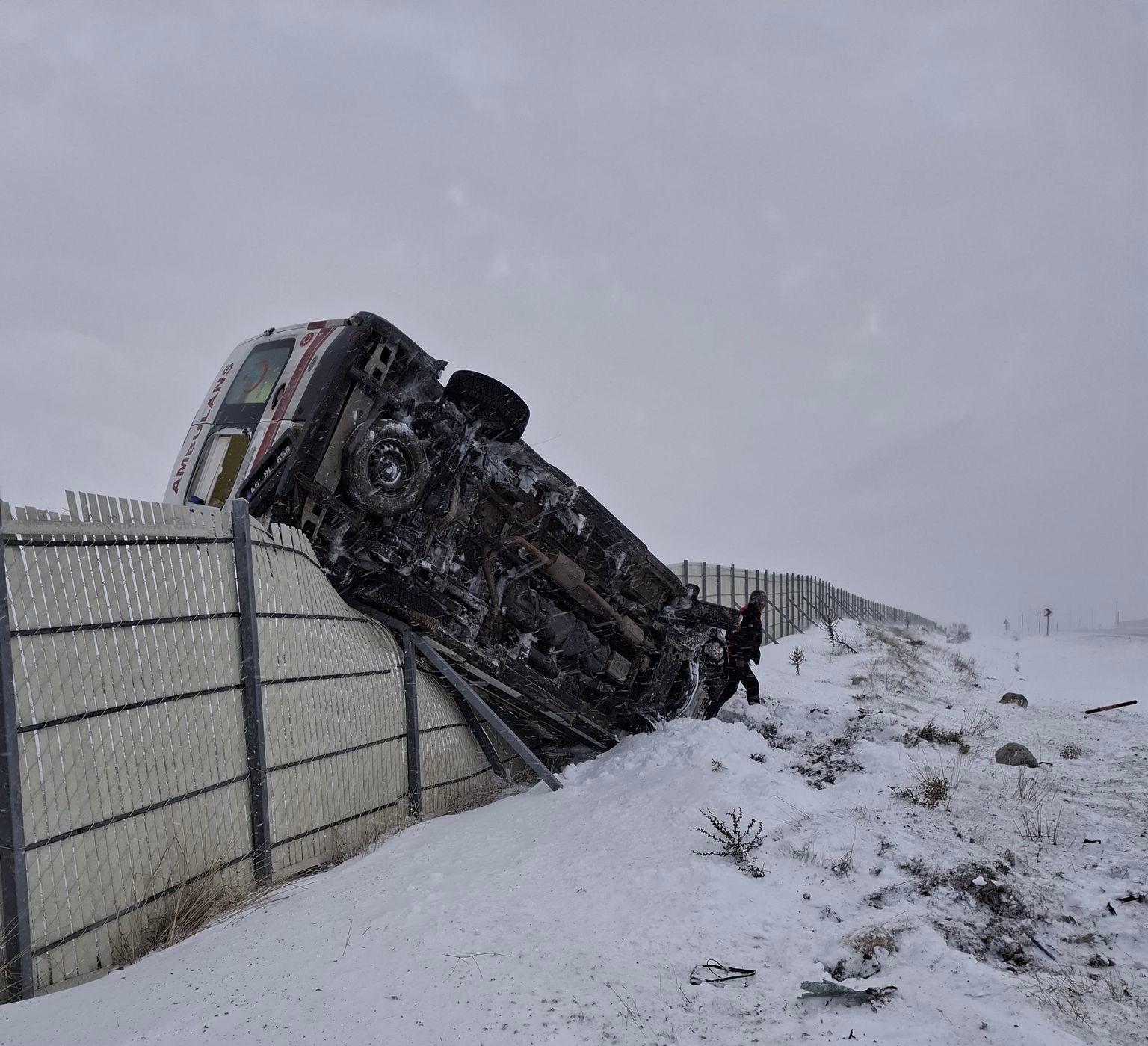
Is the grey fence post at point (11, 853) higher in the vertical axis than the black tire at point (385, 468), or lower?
lower

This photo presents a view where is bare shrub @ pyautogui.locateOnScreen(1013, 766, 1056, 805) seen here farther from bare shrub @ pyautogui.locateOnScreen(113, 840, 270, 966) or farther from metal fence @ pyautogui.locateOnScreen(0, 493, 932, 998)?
bare shrub @ pyautogui.locateOnScreen(113, 840, 270, 966)

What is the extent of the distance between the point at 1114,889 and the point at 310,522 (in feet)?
18.1

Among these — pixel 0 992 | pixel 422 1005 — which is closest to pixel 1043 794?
pixel 422 1005

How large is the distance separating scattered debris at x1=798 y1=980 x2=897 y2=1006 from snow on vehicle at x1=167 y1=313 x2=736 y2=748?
13.2ft

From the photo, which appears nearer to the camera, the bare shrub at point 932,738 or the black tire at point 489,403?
the black tire at point 489,403

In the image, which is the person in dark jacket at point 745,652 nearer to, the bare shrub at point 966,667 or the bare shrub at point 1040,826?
the bare shrub at point 1040,826

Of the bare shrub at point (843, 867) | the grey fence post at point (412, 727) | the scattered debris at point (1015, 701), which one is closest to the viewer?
the bare shrub at point (843, 867)

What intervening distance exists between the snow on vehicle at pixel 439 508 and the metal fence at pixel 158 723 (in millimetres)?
510

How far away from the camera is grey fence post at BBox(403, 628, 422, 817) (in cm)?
664

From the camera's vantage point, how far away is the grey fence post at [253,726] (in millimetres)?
4863

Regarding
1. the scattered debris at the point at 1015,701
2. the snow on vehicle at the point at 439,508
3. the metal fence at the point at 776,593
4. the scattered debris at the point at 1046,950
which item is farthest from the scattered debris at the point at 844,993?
the scattered debris at the point at 1015,701

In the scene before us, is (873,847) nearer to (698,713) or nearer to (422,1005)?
(422,1005)

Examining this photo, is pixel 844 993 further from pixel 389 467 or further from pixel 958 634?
pixel 958 634

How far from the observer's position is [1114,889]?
4.41m
